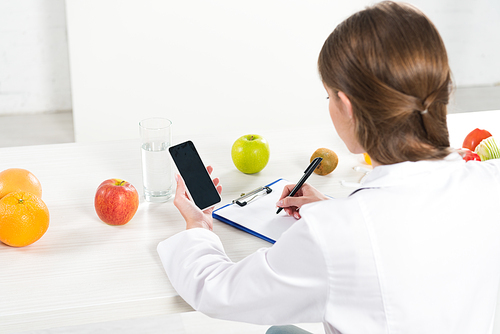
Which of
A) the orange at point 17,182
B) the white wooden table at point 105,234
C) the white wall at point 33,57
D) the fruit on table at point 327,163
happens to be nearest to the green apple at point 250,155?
the white wooden table at point 105,234

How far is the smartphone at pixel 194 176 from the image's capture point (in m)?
1.17

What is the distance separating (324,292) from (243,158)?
658mm

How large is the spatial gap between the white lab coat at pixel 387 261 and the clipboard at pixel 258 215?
0.27 metres

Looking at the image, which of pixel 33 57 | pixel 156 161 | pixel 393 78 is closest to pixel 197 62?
pixel 33 57

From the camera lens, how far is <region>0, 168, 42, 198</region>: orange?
1.13 metres

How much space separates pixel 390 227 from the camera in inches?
28.8

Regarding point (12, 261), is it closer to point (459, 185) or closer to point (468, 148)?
point (459, 185)

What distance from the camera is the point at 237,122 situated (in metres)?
3.59

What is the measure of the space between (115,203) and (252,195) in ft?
1.09

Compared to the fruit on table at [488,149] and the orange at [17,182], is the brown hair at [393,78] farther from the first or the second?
the orange at [17,182]

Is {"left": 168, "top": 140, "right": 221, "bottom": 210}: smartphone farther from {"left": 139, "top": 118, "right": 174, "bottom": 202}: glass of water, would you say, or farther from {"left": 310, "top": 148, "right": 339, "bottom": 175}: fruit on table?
{"left": 310, "top": 148, "right": 339, "bottom": 175}: fruit on table

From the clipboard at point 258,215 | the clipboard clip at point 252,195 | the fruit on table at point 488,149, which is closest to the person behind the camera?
the clipboard at point 258,215

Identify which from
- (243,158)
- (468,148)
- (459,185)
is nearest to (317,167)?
(243,158)

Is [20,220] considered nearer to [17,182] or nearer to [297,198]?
[17,182]
